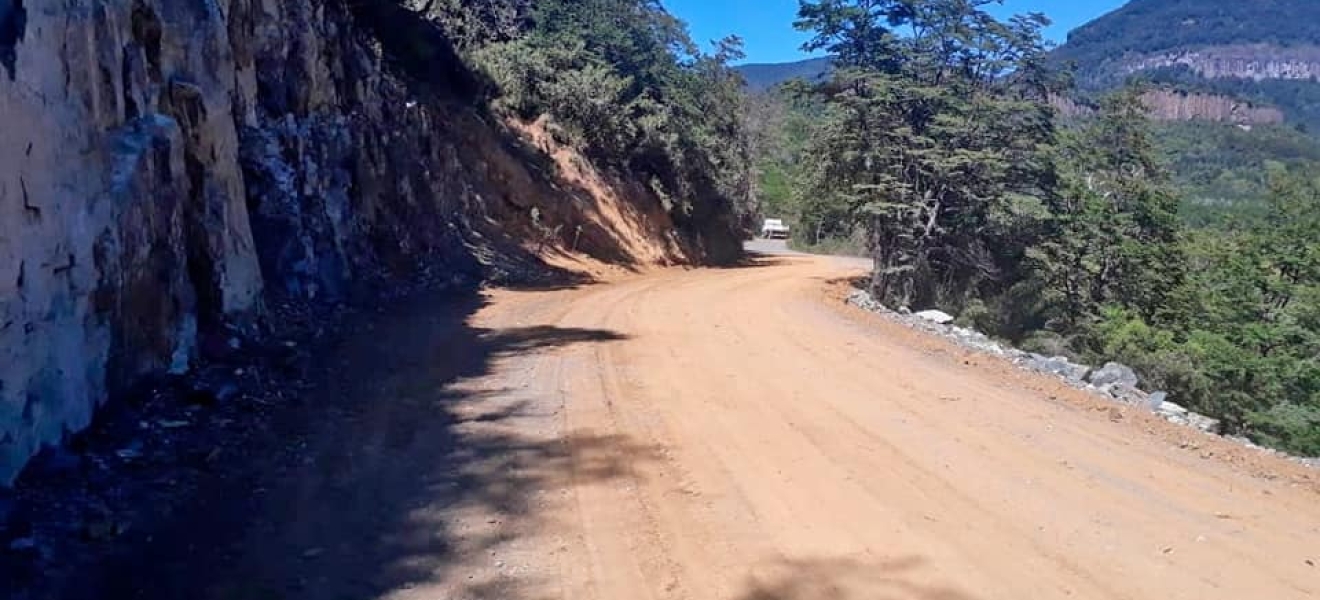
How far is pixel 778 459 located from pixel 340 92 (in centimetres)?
1163

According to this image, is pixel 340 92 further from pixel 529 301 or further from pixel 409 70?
pixel 409 70

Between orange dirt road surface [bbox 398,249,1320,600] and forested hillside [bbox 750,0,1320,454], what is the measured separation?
44.3 ft

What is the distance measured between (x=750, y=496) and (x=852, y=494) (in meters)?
0.61

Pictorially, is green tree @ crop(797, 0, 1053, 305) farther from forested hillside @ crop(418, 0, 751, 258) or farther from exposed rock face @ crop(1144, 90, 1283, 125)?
exposed rock face @ crop(1144, 90, 1283, 125)

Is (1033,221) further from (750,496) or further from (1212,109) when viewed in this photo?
(1212,109)

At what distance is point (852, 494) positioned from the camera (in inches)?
232

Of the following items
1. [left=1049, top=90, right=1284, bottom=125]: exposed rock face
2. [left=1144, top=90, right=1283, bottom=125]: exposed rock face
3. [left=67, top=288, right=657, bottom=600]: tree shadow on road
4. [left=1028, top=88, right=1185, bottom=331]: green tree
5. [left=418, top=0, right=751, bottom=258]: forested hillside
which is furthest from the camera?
[left=1144, top=90, right=1283, bottom=125]: exposed rock face

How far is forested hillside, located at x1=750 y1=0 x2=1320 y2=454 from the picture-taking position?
2283 cm

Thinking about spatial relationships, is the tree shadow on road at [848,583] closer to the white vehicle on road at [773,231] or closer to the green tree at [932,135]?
the green tree at [932,135]

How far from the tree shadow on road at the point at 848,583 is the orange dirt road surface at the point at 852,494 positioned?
13 millimetres

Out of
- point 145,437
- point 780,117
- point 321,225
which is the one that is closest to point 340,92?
point 321,225

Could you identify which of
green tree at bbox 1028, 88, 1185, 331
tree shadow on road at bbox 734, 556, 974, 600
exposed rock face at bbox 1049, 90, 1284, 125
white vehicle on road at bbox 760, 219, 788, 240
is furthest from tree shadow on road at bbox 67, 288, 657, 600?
exposed rock face at bbox 1049, 90, 1284, 125

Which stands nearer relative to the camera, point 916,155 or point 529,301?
point 529,301

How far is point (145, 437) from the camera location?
6156 mm
